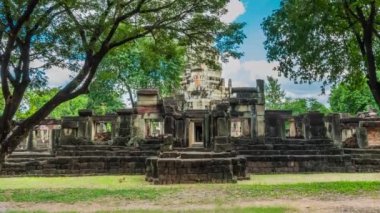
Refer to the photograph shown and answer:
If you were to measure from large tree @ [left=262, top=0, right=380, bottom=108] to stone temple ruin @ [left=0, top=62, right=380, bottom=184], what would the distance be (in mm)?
5545

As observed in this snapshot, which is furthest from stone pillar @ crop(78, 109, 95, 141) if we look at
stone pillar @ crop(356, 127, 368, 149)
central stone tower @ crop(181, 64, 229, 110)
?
central stone tower @ crop(181, 64, 229, 110)

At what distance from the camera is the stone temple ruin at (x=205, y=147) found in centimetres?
1557

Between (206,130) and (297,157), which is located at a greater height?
(206,130)

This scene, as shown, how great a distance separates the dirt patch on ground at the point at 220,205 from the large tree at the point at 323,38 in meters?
2.36

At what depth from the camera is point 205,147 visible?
21641 mm

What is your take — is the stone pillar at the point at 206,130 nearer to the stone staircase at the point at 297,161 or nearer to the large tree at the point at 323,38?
the stone staircase at the point at 297,161

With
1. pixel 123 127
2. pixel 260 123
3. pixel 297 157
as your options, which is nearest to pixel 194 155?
pixel 297 157

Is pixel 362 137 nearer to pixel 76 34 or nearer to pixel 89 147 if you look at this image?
pixel 89 147

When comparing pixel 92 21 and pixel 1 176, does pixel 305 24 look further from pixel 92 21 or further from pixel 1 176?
pixel 1 176

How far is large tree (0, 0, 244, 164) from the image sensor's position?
805cm

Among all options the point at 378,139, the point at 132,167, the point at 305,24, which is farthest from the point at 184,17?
the point at 378,139

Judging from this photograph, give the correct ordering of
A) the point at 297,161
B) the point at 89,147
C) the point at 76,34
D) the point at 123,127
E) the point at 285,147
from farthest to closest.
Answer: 1. the point at 123,127
2. the point at 89,147
3. the point at 285,147
4. the point at 297,161
5. the point at 76,34

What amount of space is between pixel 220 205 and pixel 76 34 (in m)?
4.92

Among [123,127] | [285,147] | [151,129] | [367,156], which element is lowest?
[367,156]
